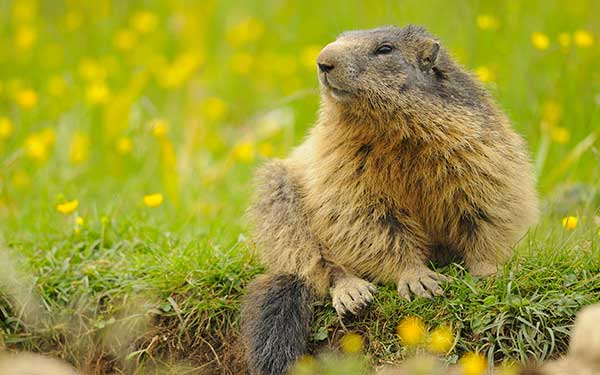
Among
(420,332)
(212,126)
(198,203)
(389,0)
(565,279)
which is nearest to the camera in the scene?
(420,332)

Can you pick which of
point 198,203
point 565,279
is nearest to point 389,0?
point 198,203

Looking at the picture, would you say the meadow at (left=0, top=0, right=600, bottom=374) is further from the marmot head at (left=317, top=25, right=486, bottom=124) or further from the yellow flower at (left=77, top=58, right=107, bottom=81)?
the marmot head at (left=317, top=25, right=486, bottom=124)

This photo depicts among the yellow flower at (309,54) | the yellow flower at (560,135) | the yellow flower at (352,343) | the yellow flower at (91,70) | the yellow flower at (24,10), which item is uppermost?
the yellow flower at (560,135)

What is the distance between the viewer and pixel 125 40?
870 centimetres

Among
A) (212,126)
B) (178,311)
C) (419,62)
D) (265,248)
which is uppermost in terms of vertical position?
(419,62)

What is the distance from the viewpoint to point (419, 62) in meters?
4.60

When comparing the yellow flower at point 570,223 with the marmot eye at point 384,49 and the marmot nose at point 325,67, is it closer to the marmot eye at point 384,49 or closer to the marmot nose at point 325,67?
the marmot eye at point 384,49

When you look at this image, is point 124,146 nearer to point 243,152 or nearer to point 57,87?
point 243,152

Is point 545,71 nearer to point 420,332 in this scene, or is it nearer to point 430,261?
point 430,261

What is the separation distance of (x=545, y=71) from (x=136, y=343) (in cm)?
413

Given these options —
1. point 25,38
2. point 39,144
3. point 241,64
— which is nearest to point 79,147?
point 39,144

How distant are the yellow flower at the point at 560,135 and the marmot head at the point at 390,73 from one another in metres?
2.03

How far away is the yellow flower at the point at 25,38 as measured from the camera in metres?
8.72

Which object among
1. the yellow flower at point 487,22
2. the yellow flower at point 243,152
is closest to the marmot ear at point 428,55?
the yellow flower at point 487,22
